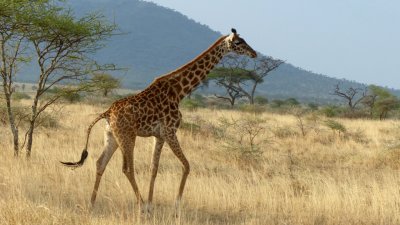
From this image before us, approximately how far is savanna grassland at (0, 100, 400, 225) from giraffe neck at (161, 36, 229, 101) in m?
1.50

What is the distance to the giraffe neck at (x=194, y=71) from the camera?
22.4ft

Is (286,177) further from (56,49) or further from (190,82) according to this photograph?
(56,49)

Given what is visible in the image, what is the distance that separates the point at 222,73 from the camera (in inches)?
1976

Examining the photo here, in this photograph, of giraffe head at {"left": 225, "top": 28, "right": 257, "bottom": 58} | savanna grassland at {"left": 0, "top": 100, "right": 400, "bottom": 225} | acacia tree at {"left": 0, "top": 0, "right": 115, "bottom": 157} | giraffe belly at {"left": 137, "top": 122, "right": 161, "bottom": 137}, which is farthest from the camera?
acacia tree at {"left": 0, "top": 0, "right": 115, "bottom": 157}

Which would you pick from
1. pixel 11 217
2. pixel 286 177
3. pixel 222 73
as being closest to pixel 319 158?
pixel 286 177

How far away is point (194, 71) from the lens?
7.03 m

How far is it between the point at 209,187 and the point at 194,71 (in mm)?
1928

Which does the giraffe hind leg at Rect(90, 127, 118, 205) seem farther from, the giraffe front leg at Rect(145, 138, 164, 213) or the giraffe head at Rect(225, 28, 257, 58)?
the giraffe head at Rect(225, 28, 257, 58)

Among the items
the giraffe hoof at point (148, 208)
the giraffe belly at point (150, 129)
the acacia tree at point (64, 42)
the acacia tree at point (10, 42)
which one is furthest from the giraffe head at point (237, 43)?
the acacia tree at point (64, 42)

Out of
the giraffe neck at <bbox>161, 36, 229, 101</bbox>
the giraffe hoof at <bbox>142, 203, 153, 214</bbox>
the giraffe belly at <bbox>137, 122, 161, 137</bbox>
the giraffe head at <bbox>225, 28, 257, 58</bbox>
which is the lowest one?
the giraffe hoof at <bbox>142, 203, 153, 214</bbox>

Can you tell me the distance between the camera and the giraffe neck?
683 cm

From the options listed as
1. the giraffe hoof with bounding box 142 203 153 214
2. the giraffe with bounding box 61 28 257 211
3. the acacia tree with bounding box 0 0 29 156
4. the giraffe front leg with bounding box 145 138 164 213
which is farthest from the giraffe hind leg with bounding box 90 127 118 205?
the acacia tree with bounding box 0 0 29 156

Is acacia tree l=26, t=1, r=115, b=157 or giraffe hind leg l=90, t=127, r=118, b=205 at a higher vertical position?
acacia tree l=26, t=1, r=115, b=157

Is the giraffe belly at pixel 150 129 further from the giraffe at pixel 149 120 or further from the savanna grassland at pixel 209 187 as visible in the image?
the savanna grassland at pixel 209 187
